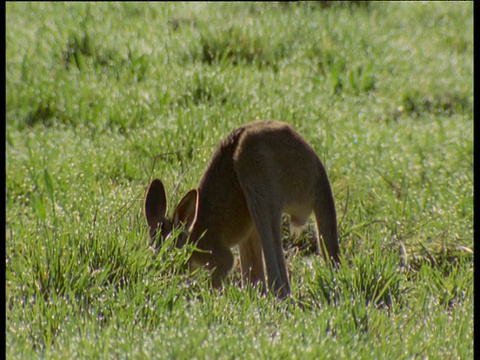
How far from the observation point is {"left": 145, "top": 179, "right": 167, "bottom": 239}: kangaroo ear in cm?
468

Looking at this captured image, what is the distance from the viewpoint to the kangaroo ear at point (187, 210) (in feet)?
14.9

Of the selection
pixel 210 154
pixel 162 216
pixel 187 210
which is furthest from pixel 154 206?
pixel 210 154

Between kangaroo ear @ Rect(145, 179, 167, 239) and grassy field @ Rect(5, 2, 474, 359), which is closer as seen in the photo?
grassy field @ Rect(5, 2, 474, 359)

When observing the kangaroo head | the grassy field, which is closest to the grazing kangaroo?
the kangaroo head

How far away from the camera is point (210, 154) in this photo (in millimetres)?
5641

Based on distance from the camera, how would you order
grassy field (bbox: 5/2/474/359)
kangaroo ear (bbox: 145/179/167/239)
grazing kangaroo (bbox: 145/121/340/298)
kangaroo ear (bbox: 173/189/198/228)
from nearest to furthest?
grassy field (bbox: 5/2/474/359)
grazing kangaroo (bbox: 145/121/340/298)
kangaroo ear (bbox: 173/189/198/228)
kangaroo ear (bbox: 145/179/167/239)

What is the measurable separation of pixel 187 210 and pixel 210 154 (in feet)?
3.51

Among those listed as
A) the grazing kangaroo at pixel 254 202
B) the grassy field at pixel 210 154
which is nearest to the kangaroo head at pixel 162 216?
the grazing kangaroo at pixel 254 202

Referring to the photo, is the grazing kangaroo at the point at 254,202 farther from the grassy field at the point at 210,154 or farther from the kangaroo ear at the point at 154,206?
the grassy field at the point at 210,154

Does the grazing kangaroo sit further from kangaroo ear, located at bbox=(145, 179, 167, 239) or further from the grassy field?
the grassy field

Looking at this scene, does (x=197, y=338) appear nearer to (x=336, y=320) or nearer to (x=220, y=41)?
(x=336, y=320)

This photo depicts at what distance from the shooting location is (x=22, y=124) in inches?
267

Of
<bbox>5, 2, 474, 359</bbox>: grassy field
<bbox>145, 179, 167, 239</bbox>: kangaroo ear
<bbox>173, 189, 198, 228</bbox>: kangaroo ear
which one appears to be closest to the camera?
<bbox>5, 2, 474, 359</bbox>: grassy field

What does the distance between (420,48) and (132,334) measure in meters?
5.12
